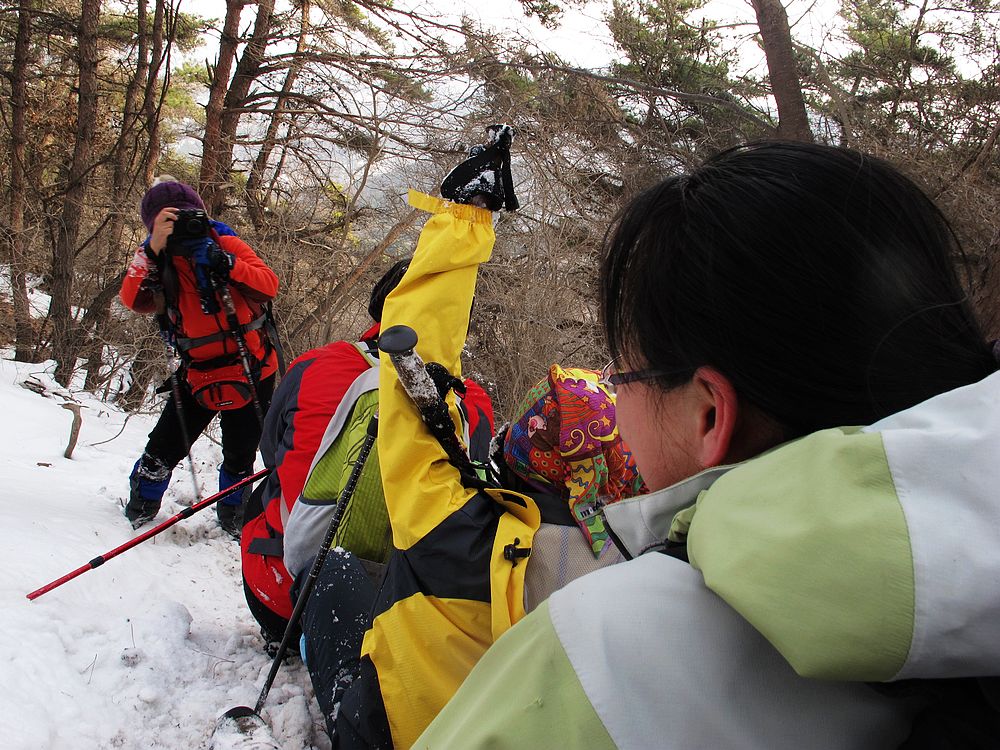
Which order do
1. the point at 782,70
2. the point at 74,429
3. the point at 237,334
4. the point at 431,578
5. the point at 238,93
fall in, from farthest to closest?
the point at 238,93 < the point at 782,70 < the point at 74,429 < the point at 237,334 < the point at 431,578

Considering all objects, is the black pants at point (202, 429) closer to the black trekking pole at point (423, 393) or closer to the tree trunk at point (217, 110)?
the black trekking pole at point (423, 393)

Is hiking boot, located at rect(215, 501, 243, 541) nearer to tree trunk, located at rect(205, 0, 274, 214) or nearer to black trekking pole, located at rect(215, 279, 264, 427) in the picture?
black trekking pole, located at rect(215, 279, 264, 427)

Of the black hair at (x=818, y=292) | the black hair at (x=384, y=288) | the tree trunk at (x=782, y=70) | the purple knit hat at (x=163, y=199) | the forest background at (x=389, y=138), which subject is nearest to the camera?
the black hair at (x=818, y=292)

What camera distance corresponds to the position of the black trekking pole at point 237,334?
12.2 feet

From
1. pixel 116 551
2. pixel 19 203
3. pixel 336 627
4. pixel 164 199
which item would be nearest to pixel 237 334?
pixel 164 199

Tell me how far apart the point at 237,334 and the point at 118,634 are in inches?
72.0

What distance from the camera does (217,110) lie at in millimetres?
9578

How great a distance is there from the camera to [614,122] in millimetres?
8453

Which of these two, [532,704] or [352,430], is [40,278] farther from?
[532,704]

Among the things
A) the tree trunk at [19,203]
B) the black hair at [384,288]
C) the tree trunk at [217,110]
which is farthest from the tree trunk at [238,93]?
the black hair at [384,288]

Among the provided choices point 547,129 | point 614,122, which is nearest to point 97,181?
point 547,129

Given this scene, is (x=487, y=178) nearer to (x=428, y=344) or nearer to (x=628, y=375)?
(x=428, y=344)

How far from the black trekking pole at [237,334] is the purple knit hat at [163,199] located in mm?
592

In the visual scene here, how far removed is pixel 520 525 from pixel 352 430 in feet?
3.05
